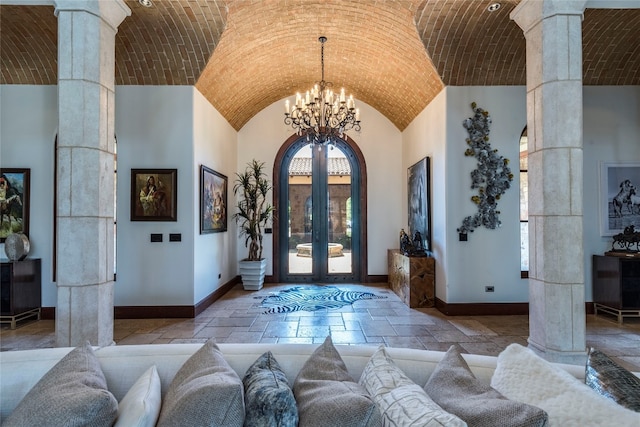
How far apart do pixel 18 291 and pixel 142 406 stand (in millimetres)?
4666

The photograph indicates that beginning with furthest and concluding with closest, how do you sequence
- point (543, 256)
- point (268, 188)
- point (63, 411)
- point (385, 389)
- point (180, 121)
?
point (268, 188)
point (180, 121)
point (543, 256)
point (385, 389)
point (63, 411)

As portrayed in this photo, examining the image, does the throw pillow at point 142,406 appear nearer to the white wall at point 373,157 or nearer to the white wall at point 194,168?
the white wall at point 194,168

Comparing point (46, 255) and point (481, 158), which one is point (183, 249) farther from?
point (481, 158)

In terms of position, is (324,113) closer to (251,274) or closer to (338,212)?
(338,212)

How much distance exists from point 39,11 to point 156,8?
130 centimetres

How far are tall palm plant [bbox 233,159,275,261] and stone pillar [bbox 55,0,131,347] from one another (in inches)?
143

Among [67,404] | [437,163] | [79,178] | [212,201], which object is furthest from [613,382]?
[212,201]

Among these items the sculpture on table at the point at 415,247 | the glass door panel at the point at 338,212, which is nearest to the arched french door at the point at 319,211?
the glass door panel at the point at 338,212

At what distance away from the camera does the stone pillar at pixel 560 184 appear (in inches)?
113

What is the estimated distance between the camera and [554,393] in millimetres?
972

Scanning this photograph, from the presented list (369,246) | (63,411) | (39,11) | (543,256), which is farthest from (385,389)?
(369,246)

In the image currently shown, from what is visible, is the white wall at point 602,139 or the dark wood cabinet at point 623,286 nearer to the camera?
the dark wood cabinet at point 623,286

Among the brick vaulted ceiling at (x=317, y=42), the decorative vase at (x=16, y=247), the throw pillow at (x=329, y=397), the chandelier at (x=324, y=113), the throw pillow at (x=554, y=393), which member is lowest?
the throw pillow at (x=329, y=397)

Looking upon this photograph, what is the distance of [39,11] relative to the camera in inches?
147
